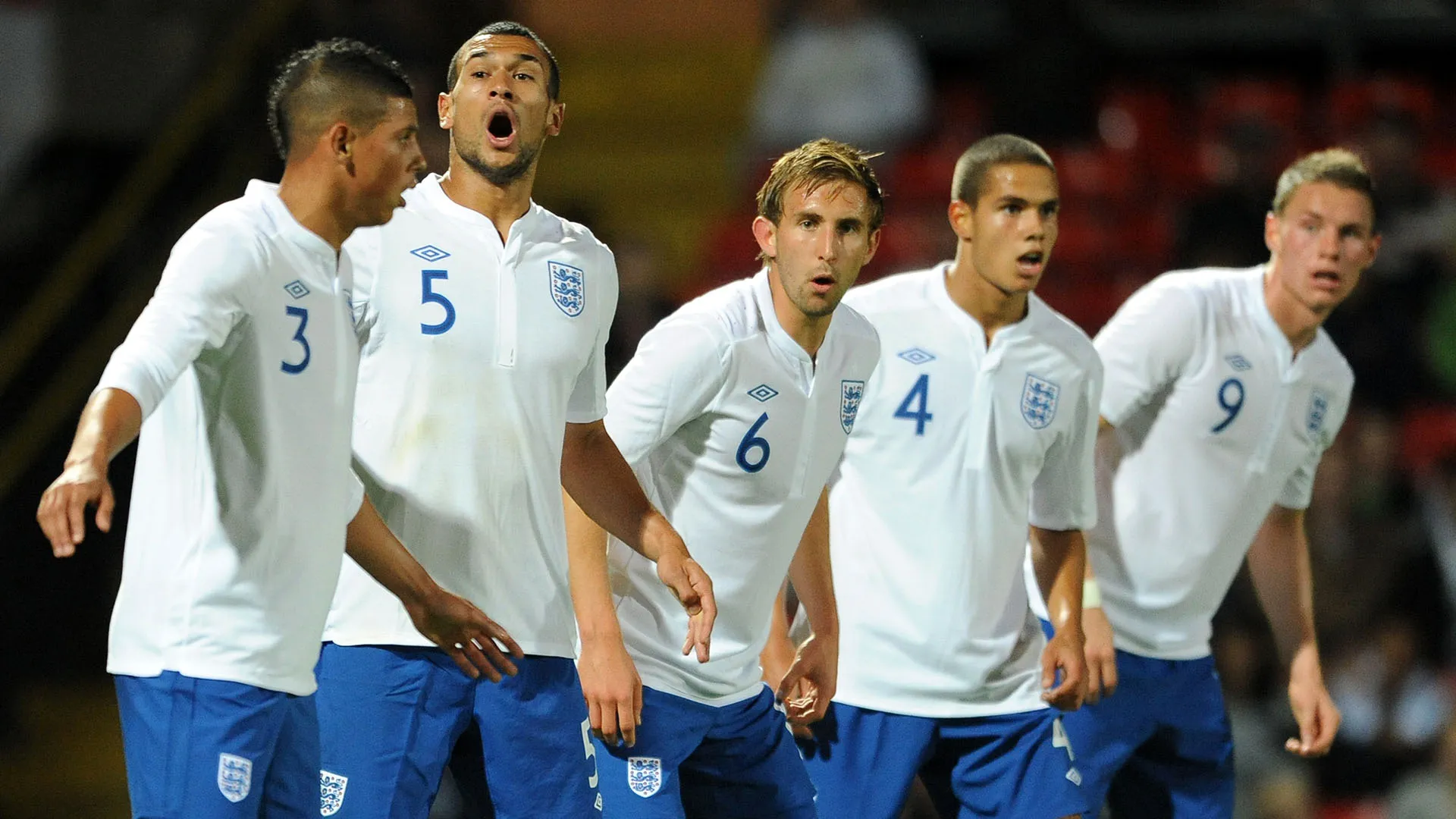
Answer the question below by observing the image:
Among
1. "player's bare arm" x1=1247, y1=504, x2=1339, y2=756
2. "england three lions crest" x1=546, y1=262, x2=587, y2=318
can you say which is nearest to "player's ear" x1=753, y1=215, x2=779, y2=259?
"england three lions crest" x1=546, y1=262, x2=587, y2=318

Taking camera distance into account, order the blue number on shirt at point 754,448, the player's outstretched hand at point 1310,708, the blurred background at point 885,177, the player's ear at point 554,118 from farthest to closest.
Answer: the blurred background at point 885,177
the player's outstretched hand at point 1310,708
the blue number on shirt at point 754,448
the player's ear at point 554,118

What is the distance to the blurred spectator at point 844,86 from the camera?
10922 millimetres

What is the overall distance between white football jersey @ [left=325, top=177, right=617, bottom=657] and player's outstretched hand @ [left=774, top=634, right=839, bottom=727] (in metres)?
0.73

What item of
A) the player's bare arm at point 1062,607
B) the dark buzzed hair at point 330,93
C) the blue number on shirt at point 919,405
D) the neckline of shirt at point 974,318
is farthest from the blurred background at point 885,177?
the dark buzzed hair at point 330,93

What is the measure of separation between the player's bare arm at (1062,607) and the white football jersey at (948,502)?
67mm

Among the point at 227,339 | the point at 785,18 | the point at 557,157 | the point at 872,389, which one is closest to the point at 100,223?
the point at 557,157

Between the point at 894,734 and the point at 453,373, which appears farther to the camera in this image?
the point at 894,734

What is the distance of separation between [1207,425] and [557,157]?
23.5 ft

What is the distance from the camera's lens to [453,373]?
4.05 m

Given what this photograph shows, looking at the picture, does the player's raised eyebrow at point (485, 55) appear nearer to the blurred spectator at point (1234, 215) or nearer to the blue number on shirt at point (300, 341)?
the blue number on shirt at point (300, 341)

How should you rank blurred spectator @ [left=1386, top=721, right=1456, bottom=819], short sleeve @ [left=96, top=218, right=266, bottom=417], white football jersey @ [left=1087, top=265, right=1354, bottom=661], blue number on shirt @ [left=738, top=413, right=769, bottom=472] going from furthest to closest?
blurred spectator @ [left=1386, top=721, right=1456, bottom=819] → white football jersey @ [left=1087, top=265, right=1354, bottom=661] → blue number on shirt @ [left=738, top=413, right=769, bottom=472] → short sleeve @ [left=96, top=218, right=266, bottom=417]

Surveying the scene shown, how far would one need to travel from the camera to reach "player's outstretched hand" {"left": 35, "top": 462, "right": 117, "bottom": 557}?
2.86 meters

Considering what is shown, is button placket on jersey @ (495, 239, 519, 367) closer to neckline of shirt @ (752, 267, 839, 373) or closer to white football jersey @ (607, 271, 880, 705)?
white football jersey @ (607, 271, 880, 705)

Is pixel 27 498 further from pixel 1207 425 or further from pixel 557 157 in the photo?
pixel 1207 425
